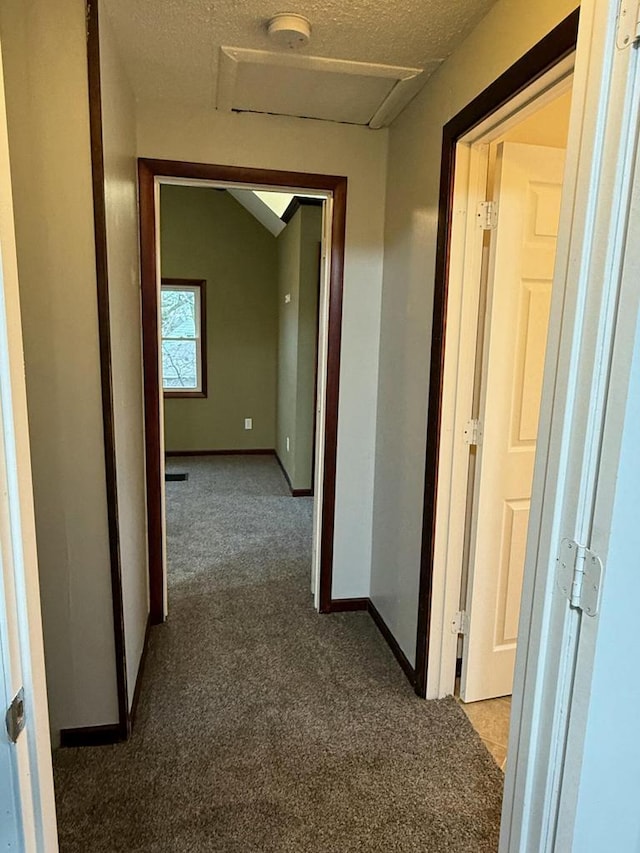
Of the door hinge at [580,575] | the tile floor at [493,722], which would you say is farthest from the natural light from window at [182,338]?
the door hinge at [580,575]

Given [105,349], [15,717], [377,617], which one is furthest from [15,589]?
[377,617]

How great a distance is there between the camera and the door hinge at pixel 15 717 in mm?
699

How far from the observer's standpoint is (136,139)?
226 cm

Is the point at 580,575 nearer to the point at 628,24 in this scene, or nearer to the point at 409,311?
the point at 628,24

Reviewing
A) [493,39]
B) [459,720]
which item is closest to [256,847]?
[459,720]

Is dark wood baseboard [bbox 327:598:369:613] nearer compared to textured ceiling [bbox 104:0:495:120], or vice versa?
textured ceiling [bbox 104:0:495:120]

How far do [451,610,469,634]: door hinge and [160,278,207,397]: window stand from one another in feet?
14.5

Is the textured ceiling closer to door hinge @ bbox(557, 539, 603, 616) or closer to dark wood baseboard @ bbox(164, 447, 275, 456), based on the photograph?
door hinge @ bbox(557, 539, 603, 616)

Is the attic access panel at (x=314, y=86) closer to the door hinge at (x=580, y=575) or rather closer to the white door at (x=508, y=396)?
the white door at (x=508, y=396)

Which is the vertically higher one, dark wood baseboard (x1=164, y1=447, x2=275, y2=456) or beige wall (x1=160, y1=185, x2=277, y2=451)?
beige wall (x1=160, y1=185, x2=277, y2=451)

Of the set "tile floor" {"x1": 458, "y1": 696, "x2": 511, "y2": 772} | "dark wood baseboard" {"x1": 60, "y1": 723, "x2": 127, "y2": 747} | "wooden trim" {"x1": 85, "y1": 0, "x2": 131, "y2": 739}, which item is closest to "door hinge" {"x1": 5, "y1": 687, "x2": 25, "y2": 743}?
"wooden trim" {"x1": 85, "y1": 0, "x2": 131, "y2": 739}

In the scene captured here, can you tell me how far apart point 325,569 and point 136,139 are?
2166 millimetres

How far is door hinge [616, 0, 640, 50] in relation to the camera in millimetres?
706

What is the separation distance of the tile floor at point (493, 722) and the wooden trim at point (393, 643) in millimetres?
225
